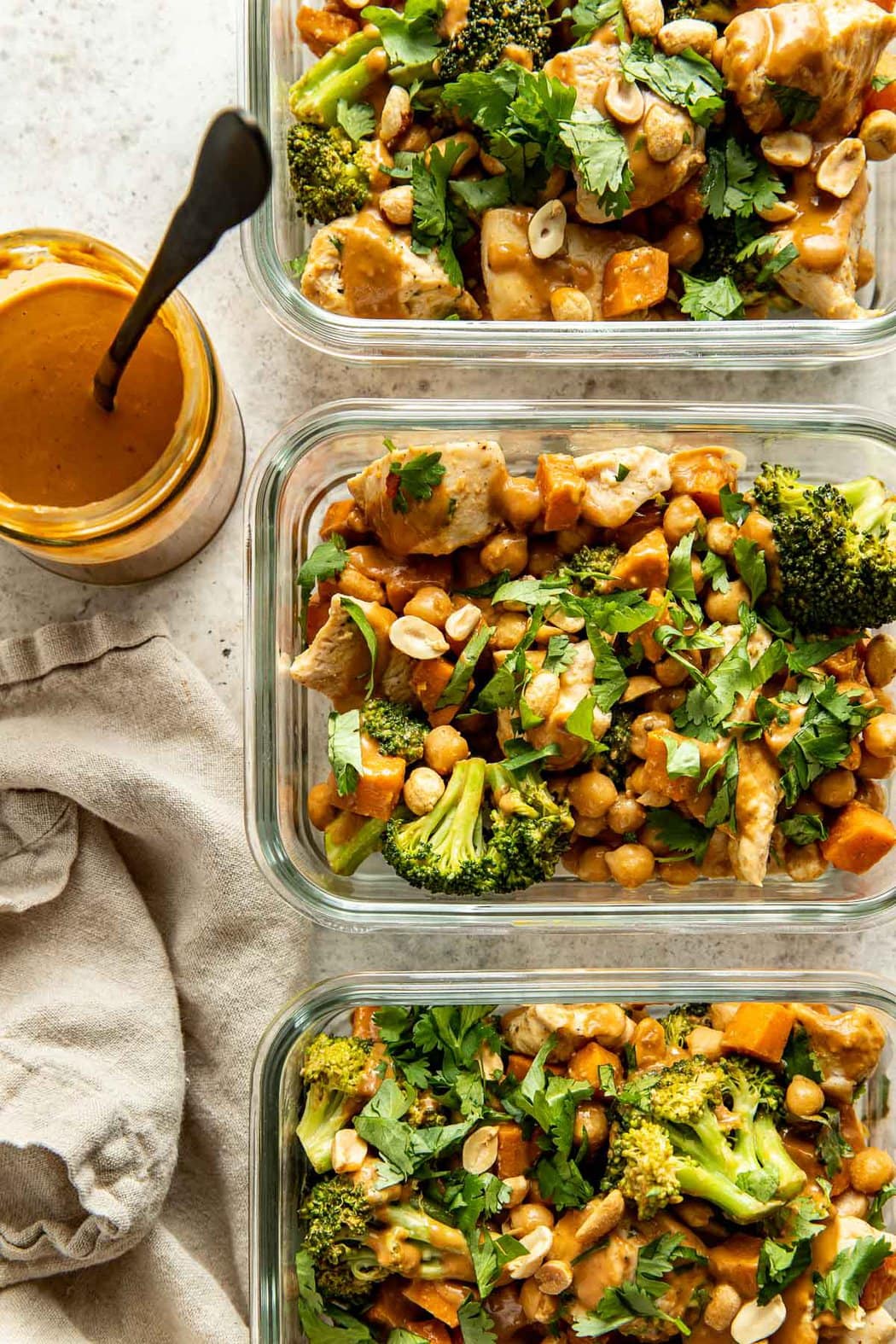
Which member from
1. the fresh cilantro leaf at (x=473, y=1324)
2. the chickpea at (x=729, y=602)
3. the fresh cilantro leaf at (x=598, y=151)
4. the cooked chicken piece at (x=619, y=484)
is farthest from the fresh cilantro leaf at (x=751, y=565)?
the fresh cilantro leaf at (x=473, y=1324)

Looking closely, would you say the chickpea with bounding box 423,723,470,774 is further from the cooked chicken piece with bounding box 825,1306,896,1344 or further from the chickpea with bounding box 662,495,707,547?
the cooked chicken piece with bounding box 825,1306,896,1344

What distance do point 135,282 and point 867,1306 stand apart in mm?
1999

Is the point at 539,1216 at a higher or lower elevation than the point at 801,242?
lower

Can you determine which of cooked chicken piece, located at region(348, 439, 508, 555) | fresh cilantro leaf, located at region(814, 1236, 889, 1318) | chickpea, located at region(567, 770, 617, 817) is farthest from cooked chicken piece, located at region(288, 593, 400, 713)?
fresh cilantro leaf, located at region(814, 1236, 889, 1318)

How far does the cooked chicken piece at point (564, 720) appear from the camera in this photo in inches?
73.2

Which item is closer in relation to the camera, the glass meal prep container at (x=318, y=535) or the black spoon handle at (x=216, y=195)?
the black spoon handle at (x=216, y=195)

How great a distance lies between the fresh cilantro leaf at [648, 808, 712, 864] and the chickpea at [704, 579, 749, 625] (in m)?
0.30

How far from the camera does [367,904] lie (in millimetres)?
2041

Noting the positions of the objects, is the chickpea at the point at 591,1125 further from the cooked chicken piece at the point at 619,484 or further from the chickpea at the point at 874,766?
the cooked chicken piece at the point at 619,484

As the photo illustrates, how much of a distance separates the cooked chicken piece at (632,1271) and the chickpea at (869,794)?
71cm

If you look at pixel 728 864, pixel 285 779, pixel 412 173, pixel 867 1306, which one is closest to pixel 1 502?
pixel 285 779

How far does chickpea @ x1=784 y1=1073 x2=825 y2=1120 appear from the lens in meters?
2.03

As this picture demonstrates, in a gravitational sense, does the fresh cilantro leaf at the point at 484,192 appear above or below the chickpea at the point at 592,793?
above

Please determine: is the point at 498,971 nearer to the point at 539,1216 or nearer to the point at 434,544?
the point at 539,1216
